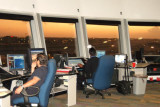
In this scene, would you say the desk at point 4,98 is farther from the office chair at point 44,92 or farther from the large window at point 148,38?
the large window at point 148,38

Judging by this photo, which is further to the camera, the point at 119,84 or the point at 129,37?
the point at 129,37

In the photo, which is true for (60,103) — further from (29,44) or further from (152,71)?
(152,71)

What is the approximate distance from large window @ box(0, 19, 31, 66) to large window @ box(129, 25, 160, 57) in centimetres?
423

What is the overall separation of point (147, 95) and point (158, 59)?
249cm

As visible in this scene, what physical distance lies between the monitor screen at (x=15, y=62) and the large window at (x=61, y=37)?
195cm

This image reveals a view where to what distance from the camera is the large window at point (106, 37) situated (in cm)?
772

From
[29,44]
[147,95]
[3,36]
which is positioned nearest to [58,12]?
[29,44]

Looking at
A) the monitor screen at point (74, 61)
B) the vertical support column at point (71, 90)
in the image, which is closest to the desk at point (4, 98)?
the vertical support column at point (71, 90)

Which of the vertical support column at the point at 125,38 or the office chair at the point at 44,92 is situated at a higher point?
the vertical support column at the point at 125,38

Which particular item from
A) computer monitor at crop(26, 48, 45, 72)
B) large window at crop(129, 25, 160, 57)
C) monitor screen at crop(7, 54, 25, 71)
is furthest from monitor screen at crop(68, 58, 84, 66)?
large window at crop(129, 25, 160, 57)

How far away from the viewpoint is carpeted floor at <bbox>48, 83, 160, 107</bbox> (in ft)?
16.0

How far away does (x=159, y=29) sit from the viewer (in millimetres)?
8461

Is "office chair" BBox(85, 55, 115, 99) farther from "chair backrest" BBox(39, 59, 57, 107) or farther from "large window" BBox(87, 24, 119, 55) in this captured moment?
"large window" BBox(87, 24, 119, 55)

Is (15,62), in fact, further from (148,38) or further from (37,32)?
(148,38)
